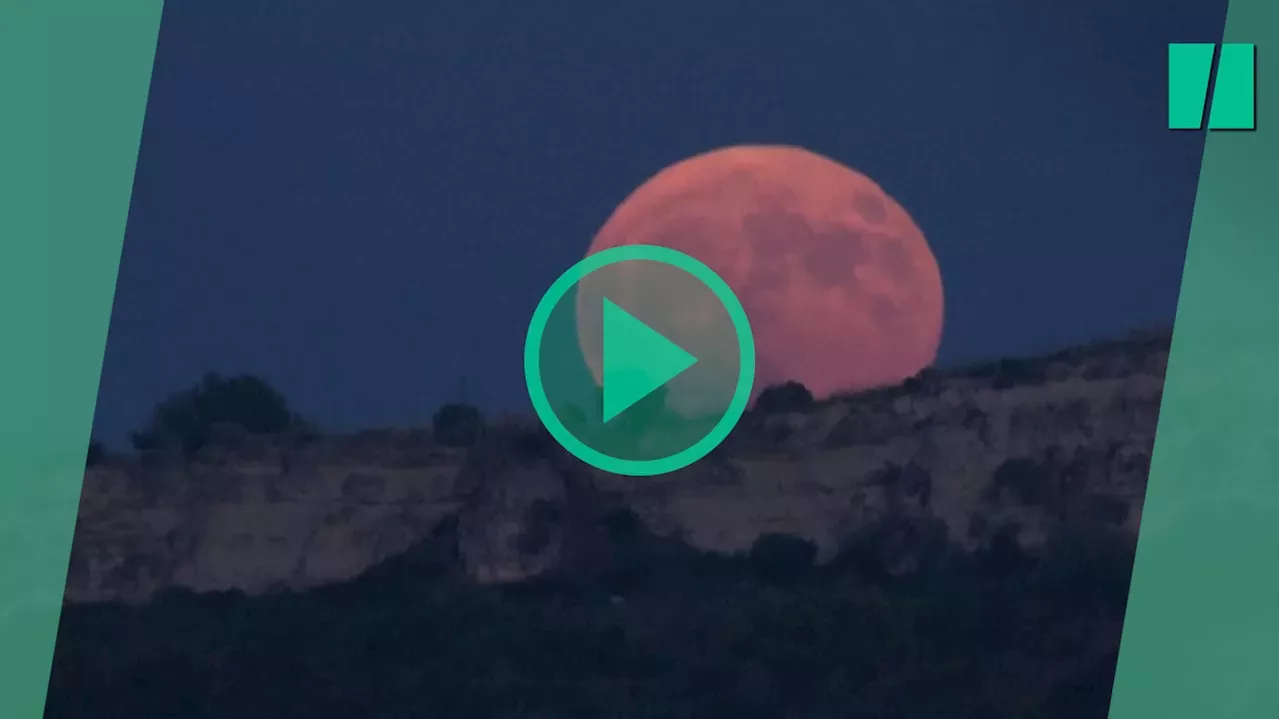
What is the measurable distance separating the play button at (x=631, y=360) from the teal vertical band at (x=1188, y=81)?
5.13 feet

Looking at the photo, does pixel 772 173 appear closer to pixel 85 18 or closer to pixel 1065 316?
pixel 1065 316

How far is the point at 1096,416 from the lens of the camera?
3.09 metres

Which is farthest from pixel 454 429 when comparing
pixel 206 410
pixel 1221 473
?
pixel 1221 473

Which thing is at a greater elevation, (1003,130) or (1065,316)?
(1003,130)

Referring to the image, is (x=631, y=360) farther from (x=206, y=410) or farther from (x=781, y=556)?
(x=206, y=410)

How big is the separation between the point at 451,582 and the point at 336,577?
33 centimetres

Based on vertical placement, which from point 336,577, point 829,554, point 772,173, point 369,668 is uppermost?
point 772,173

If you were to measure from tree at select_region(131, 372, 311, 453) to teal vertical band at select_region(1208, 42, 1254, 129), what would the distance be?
2831mm

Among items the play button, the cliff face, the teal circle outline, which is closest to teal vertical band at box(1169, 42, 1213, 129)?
the cliff face

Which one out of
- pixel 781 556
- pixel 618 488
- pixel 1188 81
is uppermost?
pixel 1188 81

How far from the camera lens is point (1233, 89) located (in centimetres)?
310

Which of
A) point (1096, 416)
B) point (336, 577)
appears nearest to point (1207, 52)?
point (1096, 416)

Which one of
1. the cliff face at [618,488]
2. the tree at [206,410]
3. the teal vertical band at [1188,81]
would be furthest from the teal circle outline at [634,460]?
the teal vertical band at [1188,81]

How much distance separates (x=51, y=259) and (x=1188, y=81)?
336cm
